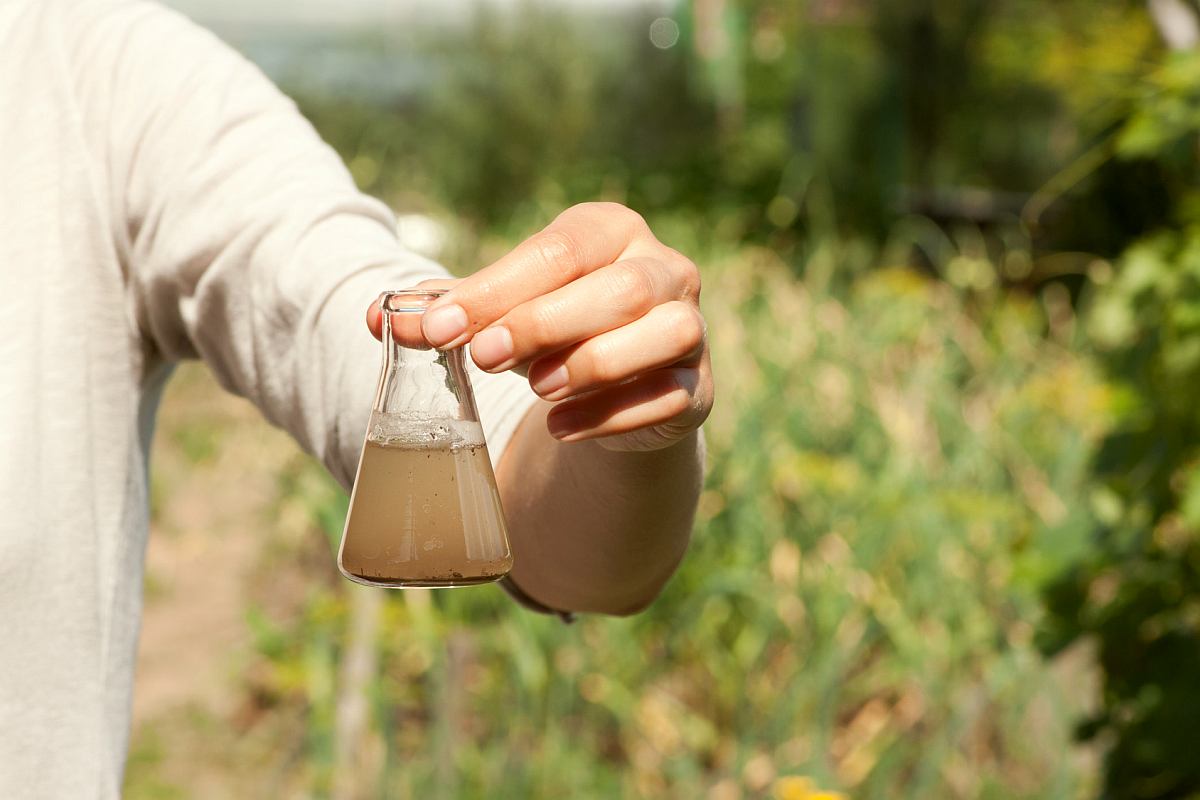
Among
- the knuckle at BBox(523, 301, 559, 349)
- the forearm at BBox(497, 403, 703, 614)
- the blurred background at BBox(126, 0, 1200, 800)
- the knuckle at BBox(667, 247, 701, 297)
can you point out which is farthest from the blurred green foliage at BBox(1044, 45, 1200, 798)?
the knuckle at BBox(523, 301, 559, 349)

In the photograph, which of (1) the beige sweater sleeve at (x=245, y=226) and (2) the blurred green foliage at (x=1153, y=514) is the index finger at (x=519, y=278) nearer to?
(1) the beige sweater sleeve at (x=245, y=226)

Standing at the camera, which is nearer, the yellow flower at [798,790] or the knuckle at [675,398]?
the knuckle at [675,398]

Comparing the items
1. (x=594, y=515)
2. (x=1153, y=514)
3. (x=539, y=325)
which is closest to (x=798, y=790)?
(x=1153, y=514)

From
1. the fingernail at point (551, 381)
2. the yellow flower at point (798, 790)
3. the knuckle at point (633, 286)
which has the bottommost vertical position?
the yellow flower at point (798, 790)

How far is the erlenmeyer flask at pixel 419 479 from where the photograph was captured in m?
0.78

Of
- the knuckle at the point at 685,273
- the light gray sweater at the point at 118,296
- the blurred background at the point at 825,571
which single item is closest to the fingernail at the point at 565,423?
the knuckle at the point at 685,273

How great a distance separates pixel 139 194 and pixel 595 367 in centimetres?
55

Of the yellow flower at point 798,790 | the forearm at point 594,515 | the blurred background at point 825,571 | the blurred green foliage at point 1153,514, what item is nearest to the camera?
the forearm at point 594,515

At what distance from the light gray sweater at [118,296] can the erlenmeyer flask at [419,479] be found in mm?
204

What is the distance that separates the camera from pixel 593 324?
0.74 m

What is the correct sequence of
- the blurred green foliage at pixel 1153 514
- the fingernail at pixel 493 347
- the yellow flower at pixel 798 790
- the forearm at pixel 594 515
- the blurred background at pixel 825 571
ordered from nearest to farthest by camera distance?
1. the fingernail at pixel 493 347
2. the forearm at pixel 594 515
3. the yellow flower at pixel 798 790
4. the blurred green foliage at pixel 1153 514
5. the blurred background at pixel 825 571

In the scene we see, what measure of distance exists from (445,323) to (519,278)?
48 millimetres

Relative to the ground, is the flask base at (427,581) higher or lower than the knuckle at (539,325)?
lower

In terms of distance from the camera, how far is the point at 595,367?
745mm
